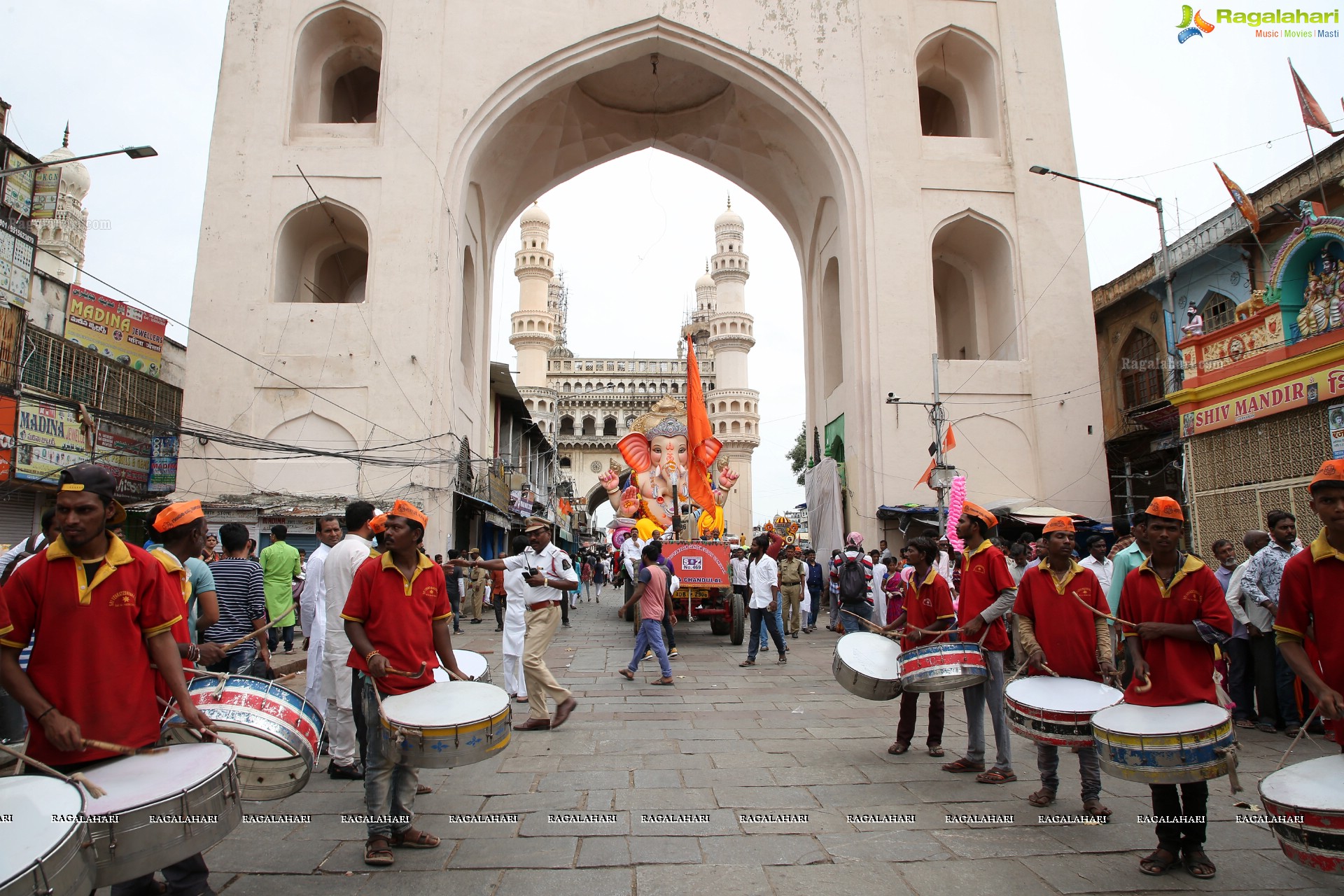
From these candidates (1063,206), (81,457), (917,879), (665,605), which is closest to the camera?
(917,879)

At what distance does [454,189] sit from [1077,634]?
52.1 ft

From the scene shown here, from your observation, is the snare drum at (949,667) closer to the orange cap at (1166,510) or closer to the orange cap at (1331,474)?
the orange cap at (1166,510)

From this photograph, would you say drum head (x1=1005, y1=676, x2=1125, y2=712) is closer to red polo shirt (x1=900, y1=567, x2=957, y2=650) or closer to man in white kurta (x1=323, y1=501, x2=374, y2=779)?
red polo shirt (x1=900, y1=567, x2=957, y2=650)

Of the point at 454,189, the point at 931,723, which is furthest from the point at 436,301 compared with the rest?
the point at 931,723

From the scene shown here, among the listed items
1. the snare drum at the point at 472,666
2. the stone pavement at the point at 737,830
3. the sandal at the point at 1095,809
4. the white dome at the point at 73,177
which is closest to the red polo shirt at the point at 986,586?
the stone pavement at the point at 737,830

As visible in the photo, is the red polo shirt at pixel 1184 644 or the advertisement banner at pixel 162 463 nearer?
the red polo shirt at pixel 1184 644

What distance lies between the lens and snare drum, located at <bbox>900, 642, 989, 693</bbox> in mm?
4441

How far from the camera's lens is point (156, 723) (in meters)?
2.72

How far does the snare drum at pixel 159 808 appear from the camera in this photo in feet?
7.35

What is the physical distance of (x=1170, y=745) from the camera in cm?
307

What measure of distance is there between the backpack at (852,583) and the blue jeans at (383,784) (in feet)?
26.2

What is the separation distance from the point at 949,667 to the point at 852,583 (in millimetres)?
6450

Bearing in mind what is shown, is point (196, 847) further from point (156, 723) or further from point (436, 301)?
point (436, 301)

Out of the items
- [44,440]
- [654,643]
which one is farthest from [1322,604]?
[44,440]
